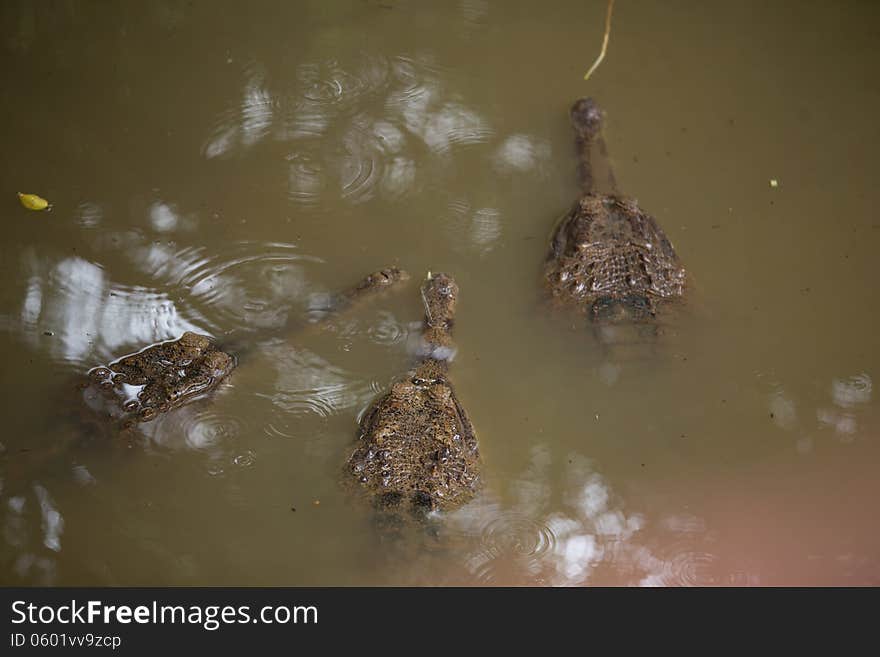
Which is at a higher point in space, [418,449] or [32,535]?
[418,449]

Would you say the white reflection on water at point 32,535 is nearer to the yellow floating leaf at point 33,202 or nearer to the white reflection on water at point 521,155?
the yellow floating leaf at point 33,202

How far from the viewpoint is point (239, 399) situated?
345 cm

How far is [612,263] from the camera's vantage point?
390 centimetres

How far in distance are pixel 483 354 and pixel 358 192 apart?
3.48ft

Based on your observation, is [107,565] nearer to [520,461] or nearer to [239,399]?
[239,399]

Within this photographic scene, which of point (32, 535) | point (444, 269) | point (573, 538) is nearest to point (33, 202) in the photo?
point (32, 535)

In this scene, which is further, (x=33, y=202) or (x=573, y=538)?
(x=33, y=202)

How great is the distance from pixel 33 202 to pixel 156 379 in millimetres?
1138

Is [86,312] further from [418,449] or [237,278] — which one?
[418,449]

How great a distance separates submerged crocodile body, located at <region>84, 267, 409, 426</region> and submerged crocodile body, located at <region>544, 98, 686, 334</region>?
5.47ft

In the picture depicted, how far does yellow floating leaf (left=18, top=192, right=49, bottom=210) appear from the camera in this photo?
370 cm

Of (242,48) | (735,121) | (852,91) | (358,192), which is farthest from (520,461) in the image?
(852,91)

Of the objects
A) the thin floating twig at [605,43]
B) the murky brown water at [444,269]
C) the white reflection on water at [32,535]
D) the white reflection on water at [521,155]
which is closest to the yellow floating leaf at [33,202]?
the murky brown water at [444,269]

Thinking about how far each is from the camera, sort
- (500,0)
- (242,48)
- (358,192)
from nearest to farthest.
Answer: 1. (358,192)
2. (242,48)
3. (500,0)
